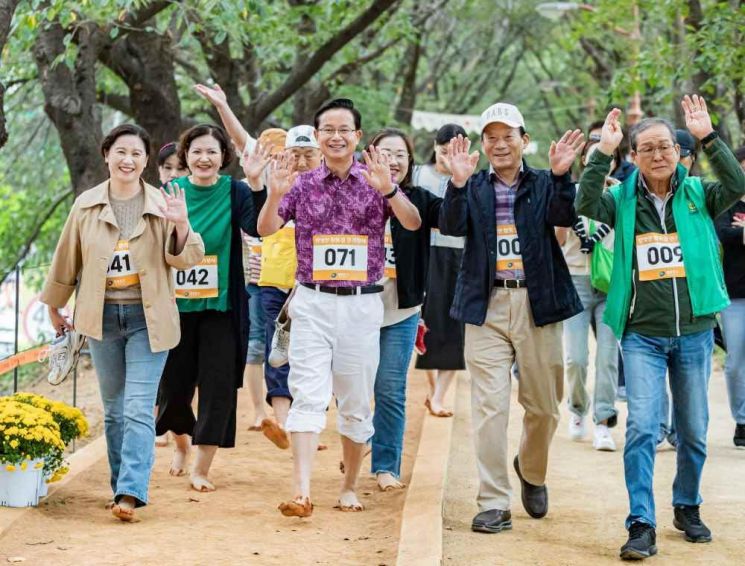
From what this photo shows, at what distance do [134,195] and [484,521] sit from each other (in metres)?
2.61

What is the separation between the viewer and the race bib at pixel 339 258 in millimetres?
6881

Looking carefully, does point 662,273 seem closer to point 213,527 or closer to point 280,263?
point 213,527

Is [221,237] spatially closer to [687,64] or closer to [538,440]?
[538,440]

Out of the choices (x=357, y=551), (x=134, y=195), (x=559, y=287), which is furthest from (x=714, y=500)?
(x=134, y=195)

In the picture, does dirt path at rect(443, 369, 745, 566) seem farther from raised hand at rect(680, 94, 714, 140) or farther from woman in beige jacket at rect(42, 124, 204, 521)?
raised hand at rect(680, 94, 714, 140)

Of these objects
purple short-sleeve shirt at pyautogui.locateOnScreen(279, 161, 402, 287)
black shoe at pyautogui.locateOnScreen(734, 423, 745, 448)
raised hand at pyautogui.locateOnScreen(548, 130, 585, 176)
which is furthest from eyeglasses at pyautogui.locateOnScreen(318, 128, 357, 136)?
black shoe at pyautogui.locateOnScreen(734, 423, 745, 448)

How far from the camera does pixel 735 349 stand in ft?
31.2

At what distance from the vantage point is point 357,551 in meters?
6.47

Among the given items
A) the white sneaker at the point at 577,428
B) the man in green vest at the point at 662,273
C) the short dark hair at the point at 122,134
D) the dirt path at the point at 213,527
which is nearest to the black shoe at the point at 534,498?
the dirt path at the point at 213,527

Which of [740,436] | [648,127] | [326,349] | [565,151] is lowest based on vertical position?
[740,436]

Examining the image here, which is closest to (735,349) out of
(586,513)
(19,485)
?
(586,513)

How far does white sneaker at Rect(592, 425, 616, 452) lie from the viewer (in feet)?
31.6

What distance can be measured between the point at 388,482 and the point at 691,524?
2049 millimetres

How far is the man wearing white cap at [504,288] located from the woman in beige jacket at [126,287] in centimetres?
152
